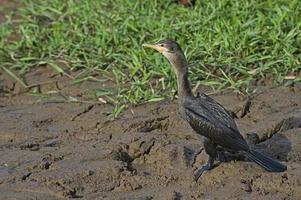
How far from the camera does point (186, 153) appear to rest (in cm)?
580

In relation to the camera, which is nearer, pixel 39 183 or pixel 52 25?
pixel 39 183

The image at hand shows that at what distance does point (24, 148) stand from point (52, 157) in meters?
0.34

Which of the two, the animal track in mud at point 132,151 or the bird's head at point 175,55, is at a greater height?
the bird's head at point 175,55

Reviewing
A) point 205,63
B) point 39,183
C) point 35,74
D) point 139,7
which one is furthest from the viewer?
point 139,7

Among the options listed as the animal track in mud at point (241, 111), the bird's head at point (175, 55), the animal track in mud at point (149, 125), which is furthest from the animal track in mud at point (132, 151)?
the animal track in mud at point (241, 111)

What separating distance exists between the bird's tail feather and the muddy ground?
4 cm

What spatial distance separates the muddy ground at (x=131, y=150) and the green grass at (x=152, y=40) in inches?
10.0

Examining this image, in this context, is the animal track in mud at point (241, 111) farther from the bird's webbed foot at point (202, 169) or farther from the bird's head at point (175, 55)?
the bird's webbed foot at point (202, 169)

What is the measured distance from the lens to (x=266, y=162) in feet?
17.5

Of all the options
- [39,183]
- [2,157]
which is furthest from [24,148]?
[39,183]

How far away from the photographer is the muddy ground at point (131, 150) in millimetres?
5285

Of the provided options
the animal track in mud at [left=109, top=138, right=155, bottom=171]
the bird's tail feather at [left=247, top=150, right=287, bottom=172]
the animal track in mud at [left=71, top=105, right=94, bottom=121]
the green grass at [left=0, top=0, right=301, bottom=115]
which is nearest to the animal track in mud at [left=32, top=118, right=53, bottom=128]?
the animal track in mud at [left=71, top=105, right=94, bottom=121]

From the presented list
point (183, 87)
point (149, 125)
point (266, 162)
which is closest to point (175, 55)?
point (183, 87)

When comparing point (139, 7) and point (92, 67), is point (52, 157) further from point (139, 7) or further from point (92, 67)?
point (139, 7)
